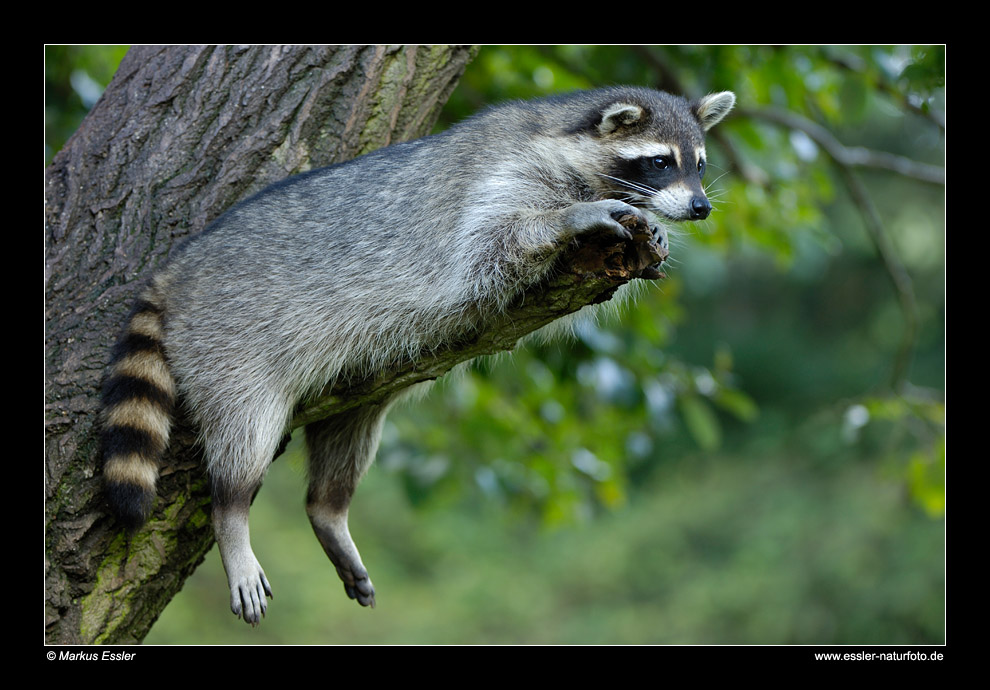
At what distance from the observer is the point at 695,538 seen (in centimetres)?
1478

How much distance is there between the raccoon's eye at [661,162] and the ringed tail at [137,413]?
98.1 inches

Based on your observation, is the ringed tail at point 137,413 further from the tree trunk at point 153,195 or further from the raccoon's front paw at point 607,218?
the raccoon's front paw at point 607,218

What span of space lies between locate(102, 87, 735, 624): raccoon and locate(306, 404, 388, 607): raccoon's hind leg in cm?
49

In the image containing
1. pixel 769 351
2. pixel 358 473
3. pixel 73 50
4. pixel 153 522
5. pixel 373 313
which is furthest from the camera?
pixel 769 351

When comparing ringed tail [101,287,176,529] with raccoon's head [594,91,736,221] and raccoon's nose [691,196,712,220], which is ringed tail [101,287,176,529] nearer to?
raccoon's head [594,91,736,221]

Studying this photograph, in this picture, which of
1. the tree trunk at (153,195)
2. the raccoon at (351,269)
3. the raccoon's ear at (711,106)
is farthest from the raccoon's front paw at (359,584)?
the raccoon's ear at (711,106)

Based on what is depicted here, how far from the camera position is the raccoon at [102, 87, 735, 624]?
407 centimetres

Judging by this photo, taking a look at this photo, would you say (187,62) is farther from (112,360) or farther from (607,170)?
(607,170)

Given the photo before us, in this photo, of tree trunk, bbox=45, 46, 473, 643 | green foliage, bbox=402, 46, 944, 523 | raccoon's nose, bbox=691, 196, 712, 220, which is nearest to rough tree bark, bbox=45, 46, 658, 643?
tree trunk, bbox=45, 46, 473, 643

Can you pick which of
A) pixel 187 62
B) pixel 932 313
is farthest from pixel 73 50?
pixel 932 313

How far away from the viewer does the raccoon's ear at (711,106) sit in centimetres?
476

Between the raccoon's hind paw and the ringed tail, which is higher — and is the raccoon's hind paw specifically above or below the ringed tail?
below

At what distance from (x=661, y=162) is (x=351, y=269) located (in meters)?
1.61

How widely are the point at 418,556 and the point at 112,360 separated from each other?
37.4 ft
